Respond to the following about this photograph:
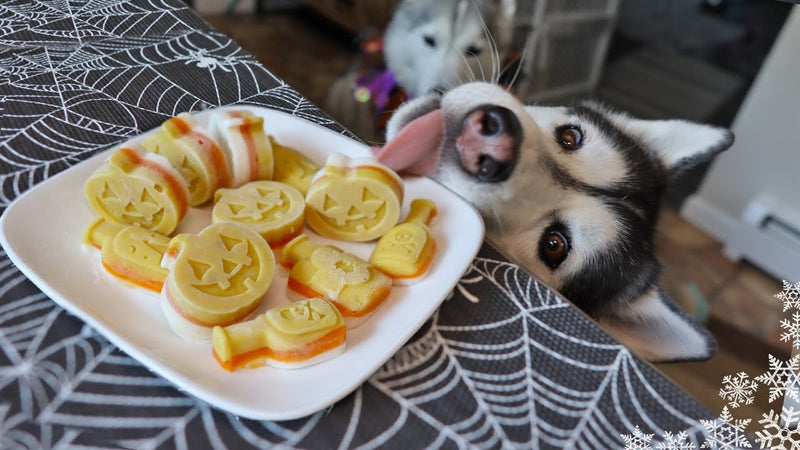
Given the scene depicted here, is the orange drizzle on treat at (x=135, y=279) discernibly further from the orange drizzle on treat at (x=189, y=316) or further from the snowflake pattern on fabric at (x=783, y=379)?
the snowflake pattern on fabric at (x=783, y=379)

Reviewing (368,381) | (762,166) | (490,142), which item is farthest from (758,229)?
(368,381)

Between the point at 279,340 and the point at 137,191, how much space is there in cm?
24

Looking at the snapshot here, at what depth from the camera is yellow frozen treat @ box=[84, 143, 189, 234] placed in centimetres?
59

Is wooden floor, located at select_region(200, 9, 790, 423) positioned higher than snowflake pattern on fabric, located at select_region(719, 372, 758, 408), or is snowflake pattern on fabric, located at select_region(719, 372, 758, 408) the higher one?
snowflake pattern on fabric, located at select_region(719, 372, 758, 408)

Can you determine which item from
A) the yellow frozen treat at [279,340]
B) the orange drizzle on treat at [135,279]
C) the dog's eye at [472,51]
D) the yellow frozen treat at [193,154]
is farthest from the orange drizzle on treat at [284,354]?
the dog's eye at [472,51]

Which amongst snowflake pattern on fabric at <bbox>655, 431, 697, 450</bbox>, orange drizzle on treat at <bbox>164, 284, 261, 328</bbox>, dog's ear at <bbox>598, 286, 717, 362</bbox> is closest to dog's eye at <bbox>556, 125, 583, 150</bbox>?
dog's ear at <bbox>598, 286, 717, 362</bbox>

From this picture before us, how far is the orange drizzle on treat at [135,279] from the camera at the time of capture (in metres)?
0.55

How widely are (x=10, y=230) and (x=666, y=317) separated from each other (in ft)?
2.65

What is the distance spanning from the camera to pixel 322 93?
2.14 metres

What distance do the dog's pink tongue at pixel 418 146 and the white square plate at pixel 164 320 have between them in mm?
72

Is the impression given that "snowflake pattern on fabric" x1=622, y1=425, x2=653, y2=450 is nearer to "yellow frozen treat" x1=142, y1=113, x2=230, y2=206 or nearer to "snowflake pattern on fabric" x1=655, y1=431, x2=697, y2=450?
"snowflake pattern on fabric" x1=655, y1=431, x2=697, y2=450

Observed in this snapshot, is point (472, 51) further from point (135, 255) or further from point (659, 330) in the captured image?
point (135, 255)

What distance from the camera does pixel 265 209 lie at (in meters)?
0.64

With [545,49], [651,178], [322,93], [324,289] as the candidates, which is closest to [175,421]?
[324,289]
